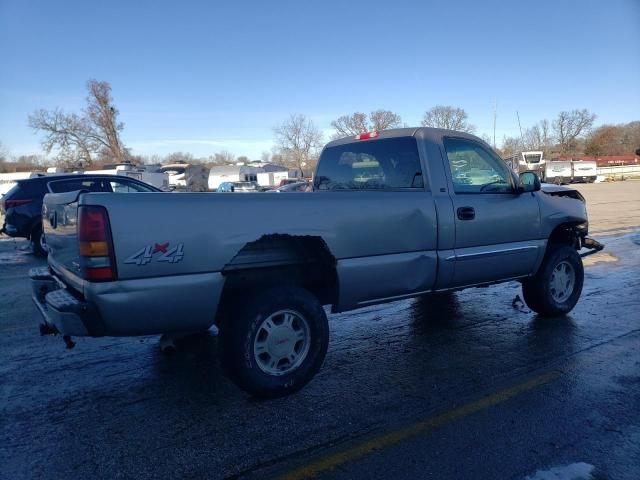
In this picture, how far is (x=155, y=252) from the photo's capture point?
114 inches

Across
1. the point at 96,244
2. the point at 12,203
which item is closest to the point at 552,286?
the point at 96,244

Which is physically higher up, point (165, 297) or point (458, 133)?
point (458, 133)

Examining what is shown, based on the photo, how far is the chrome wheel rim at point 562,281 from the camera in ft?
17.2

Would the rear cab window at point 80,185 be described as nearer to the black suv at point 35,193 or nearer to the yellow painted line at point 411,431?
the black suv at point 35,193

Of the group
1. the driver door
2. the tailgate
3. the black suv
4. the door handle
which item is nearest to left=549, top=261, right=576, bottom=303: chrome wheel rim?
the driver door

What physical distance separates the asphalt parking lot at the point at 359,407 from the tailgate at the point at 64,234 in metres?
0.95

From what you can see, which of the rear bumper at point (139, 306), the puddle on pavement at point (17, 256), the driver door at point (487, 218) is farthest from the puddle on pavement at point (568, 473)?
the puddle on pavement at point (17, 256)

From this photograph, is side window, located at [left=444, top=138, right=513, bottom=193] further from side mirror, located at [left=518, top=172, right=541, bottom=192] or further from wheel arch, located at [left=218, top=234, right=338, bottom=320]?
wheel arch, located at [left=218, top=234, right=338, bottom=320]

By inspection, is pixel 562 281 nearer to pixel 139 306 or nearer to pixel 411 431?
pixel 411 431

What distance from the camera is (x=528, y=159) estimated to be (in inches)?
1869

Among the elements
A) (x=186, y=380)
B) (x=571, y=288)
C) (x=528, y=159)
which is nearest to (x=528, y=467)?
(x=186, y=380)

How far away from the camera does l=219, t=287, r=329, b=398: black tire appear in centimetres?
329

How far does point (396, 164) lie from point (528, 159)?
157 feet

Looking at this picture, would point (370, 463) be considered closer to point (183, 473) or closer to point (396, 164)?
point (183, 473)
